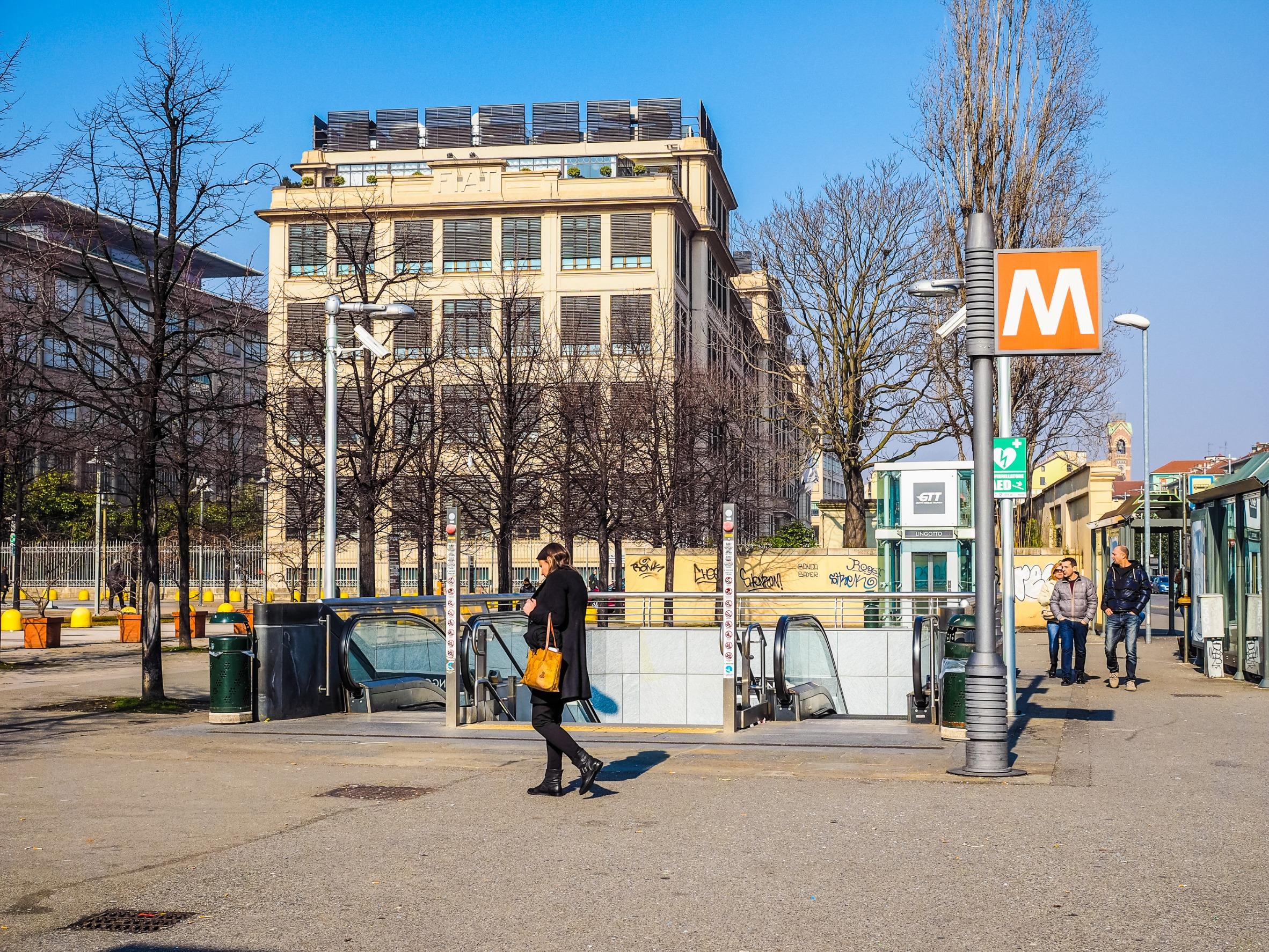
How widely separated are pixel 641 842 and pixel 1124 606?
12731 mm

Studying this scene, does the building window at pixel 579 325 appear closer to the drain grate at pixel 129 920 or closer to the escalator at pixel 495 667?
the escalator at pixel 495 667

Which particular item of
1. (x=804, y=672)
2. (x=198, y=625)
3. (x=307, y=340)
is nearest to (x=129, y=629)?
(x=198, y=625)

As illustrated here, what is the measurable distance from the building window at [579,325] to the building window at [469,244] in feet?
15.8

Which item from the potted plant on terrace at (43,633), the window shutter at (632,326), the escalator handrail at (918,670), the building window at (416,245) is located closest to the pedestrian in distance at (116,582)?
the potted plant on terrace at (43,633)

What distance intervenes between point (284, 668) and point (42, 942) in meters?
8.97

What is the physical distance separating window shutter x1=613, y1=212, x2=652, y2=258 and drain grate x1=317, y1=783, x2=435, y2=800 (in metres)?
58.1

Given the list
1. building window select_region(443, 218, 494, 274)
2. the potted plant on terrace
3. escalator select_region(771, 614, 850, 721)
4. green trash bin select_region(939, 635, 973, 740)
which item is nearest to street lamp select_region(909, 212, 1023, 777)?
green trash bin select_region(939, 635, 973, 740)

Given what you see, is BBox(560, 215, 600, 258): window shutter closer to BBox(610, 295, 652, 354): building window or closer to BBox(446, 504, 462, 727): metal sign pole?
BBox(610, 295, 652, 354): building window

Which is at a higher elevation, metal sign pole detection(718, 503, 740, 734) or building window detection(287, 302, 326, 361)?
building window detection(287, 302, 326, 361)

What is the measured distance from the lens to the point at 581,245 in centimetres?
6694

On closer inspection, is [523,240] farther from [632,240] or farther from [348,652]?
[348,652]

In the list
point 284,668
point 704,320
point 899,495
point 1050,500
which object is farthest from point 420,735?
point 704,320

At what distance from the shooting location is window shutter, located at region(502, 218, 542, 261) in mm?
66625

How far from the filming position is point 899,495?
3072 centimetres
